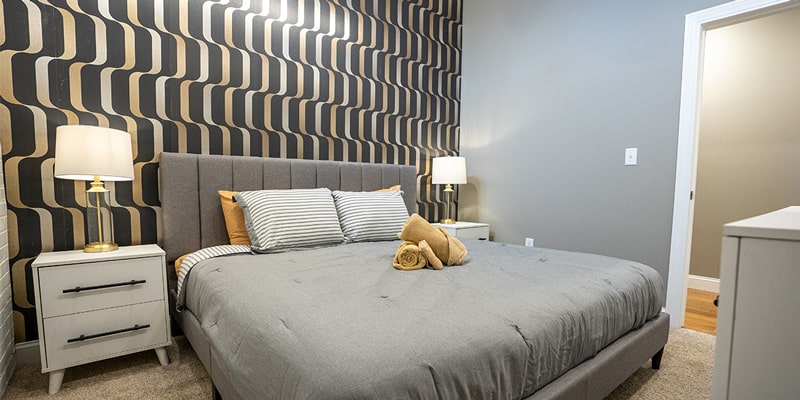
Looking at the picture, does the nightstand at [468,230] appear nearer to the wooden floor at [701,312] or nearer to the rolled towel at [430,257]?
the rolled towel at [430,257]

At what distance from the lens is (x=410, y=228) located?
5.79 ft

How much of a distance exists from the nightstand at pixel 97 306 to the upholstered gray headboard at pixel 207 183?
0.87 feet

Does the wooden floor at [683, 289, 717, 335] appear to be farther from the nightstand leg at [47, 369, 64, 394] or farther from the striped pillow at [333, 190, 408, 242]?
the nightstand leg at [47, 369, 64, 394]

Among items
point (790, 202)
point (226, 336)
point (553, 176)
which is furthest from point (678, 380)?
point (790, 202)

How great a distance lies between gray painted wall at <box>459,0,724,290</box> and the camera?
2.48 meters

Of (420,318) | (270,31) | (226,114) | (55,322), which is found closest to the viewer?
(420,318)

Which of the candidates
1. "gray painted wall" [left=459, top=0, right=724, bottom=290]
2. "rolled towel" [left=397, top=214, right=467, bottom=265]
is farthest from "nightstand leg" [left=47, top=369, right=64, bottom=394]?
"gray painted wall" [left=459, top=0, right=724, bottom=290]

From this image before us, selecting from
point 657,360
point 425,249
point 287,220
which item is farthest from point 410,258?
point 657,360

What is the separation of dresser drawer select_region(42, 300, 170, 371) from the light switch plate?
3054 millimetres

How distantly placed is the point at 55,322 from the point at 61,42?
4.62 feet

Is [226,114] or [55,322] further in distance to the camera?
[226,114]

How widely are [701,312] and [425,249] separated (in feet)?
8.53

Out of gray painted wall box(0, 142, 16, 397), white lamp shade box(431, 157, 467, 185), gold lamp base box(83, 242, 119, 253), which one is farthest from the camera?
white lamp shade box(431, 157, 467, 185)

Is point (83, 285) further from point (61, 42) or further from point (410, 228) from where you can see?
point (410, 228)
